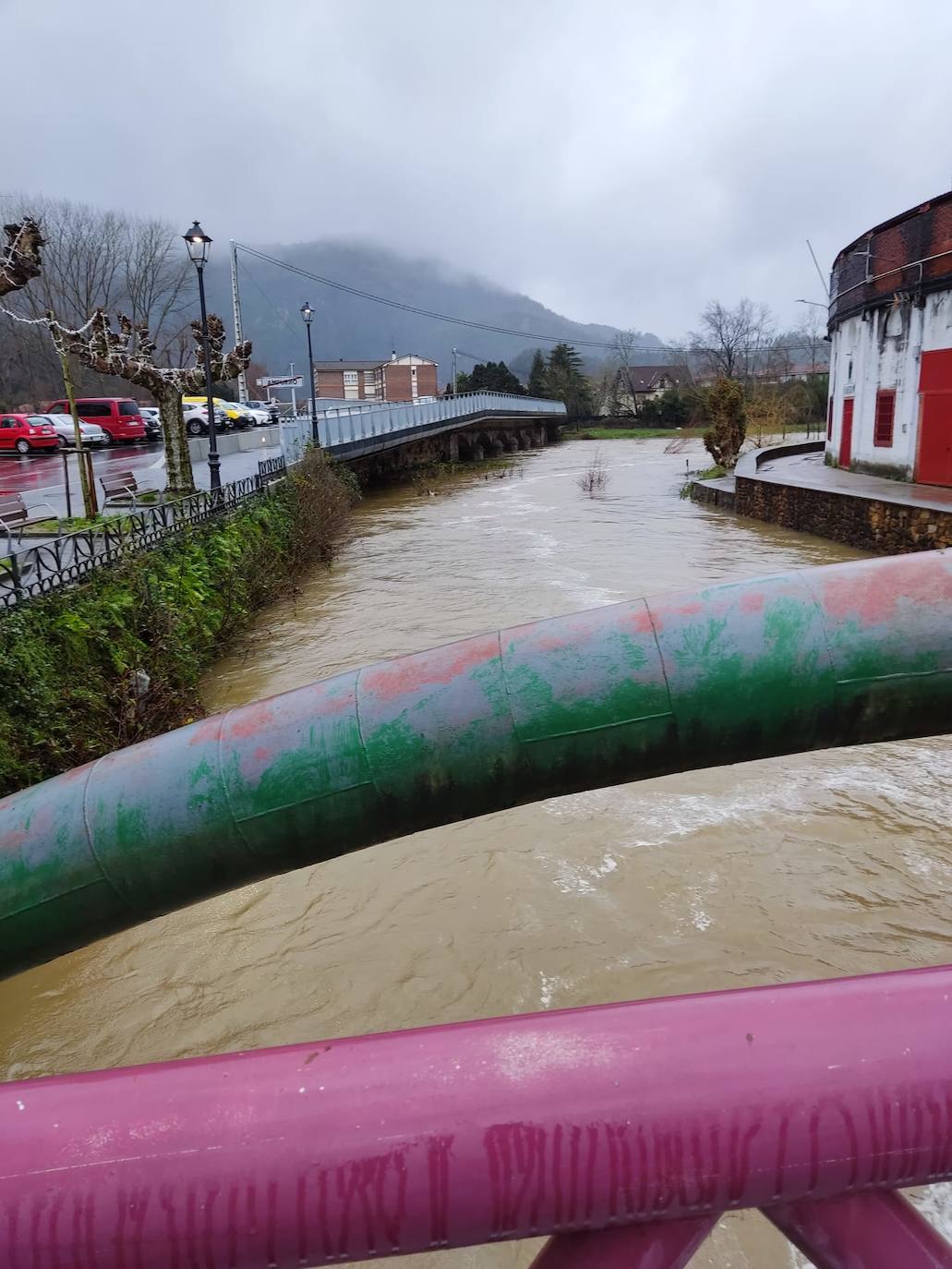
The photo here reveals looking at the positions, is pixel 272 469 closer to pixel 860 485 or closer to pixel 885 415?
pixel 860 485

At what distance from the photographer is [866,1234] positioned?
1005 millimetres

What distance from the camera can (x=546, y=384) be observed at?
3851 inches

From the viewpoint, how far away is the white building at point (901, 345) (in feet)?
75.3

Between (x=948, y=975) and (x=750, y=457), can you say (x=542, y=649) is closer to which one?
(x=948, y=975)

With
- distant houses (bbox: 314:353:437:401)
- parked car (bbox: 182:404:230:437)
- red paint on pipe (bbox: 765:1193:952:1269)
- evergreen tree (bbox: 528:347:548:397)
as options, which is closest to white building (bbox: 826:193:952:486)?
parked car (bbox: 182:404:230:437)

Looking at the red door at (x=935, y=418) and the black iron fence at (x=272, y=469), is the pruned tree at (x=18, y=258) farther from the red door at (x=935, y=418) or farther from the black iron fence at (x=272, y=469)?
the red door at (x=935, y=418)

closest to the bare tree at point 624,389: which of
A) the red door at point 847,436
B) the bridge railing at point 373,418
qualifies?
the bridge railing at point 373,418

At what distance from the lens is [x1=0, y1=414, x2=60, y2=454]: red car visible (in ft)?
97.2

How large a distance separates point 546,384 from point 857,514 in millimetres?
80054

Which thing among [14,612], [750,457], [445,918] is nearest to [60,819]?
[445,918]

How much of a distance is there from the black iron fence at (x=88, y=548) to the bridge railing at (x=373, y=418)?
27.9 feet

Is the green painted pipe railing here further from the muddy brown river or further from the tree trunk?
the tree trunk

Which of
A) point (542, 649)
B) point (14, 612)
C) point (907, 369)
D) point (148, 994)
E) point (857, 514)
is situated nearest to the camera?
point (542, 649)

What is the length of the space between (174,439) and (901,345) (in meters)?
18.7
